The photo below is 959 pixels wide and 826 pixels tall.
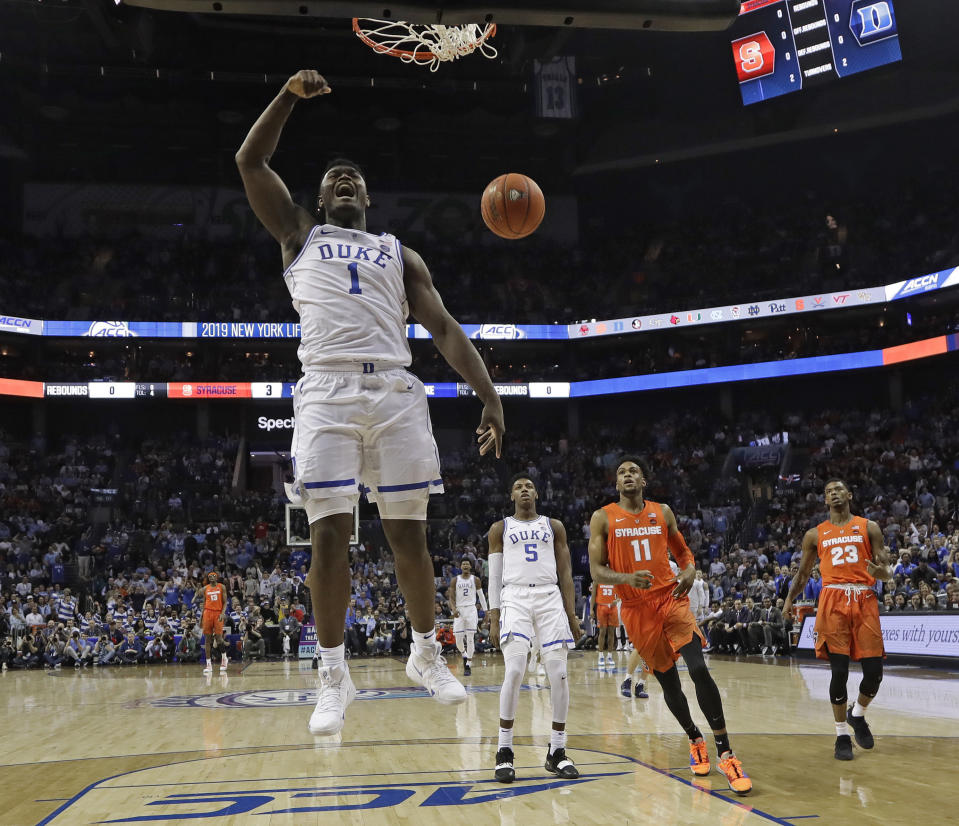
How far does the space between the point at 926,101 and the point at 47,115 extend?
28.9 metres

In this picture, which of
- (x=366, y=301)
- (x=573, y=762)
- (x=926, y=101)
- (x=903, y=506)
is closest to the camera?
(x=366, y=301)

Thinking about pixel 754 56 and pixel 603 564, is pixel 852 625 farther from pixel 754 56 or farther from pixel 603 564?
pixel 754 56

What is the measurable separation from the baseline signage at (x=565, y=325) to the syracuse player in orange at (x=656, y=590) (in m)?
23.1

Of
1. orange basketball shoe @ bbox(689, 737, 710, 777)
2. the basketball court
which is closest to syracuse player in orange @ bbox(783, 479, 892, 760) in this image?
the basketball court

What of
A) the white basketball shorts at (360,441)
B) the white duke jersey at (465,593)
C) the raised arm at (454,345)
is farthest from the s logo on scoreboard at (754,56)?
the white basketball shorts at (360,441)

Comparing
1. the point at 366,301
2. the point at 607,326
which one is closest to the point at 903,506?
Result: the point at 607,326

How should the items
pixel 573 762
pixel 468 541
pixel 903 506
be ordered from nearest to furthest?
pixel 573 762, pixel 903 506, pixel 468 541

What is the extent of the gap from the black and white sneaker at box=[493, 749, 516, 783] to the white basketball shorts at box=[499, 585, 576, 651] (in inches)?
34.3

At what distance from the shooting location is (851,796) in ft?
18.7

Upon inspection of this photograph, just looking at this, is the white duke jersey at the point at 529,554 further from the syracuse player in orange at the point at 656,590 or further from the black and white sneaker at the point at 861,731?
the black and white sneaker at the point at 861,731

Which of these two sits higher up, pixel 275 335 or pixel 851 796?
pixel 275 335

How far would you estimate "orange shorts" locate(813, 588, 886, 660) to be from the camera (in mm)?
7488

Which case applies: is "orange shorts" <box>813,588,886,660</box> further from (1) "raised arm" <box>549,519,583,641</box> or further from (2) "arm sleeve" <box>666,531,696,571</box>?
(1) "raised arm" <box>549,519,583,641</box>

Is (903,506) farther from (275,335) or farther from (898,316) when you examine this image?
(275,335)
